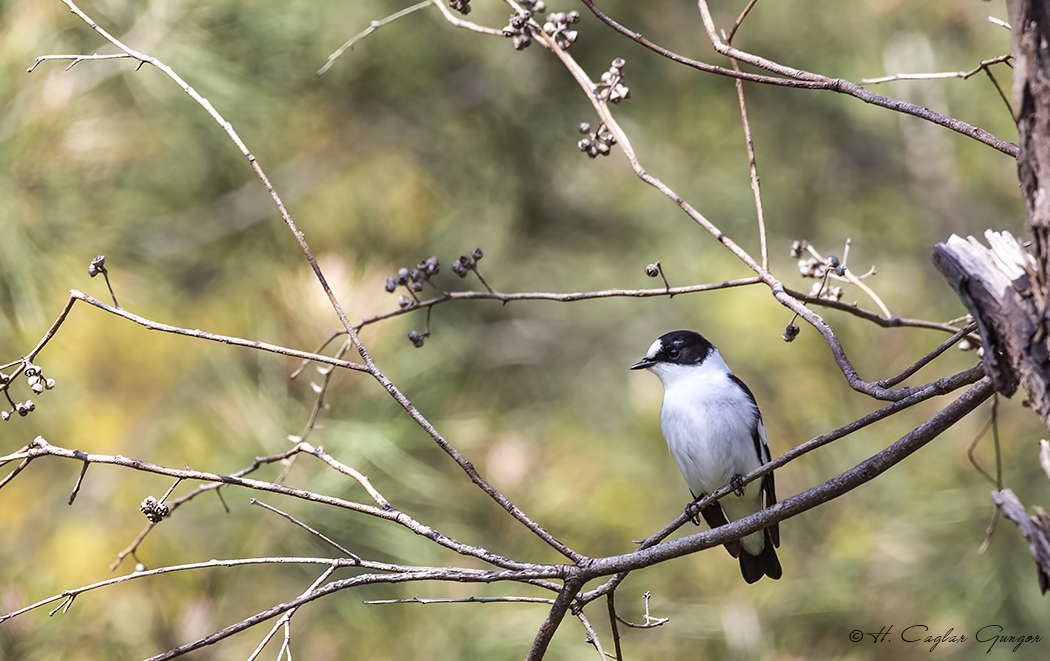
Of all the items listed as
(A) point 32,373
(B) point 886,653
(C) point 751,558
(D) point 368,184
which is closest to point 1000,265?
(A) point 32,373

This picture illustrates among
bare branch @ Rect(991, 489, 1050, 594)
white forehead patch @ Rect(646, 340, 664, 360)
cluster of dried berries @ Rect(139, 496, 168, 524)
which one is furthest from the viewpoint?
white forehead patch @ Rect(646, 340, 664, 360)

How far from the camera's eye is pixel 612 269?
17.6ft

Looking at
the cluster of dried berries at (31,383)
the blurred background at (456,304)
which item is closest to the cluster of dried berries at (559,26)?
the cluster of dried berries at (31,383)

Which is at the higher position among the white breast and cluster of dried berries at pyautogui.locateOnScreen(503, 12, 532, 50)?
cluster of dried berries at pyautogui.locateOnScreen(503, 12, 532, 50)

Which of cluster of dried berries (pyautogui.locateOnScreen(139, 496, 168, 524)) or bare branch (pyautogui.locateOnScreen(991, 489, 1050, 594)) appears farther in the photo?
cluster of dried berries (pyautogui.locateOnScreen(139, 496, 168, 524))

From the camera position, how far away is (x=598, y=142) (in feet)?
5.63

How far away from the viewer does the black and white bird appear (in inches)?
109

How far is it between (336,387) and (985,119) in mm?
A: 3425

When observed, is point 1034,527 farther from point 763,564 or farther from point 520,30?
point 763,564

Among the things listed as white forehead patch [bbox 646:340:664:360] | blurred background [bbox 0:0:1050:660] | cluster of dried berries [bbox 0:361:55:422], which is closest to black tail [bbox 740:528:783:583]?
blurred background [bbox 0:0:1050:660]

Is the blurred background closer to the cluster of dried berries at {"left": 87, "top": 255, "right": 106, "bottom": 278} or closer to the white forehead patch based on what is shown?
the white forehead patch

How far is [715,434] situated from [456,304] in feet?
6.51

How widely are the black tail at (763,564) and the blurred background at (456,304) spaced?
33cm

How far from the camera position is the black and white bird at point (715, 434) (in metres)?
2.78
